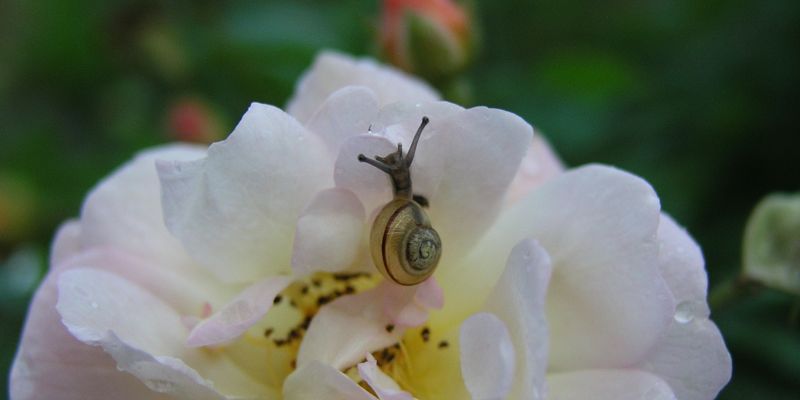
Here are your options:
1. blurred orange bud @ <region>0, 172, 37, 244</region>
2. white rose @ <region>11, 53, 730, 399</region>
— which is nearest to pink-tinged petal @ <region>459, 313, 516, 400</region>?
white rose @ <region>11, 53, 730, 399</region>

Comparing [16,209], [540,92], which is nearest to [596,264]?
[540,92]

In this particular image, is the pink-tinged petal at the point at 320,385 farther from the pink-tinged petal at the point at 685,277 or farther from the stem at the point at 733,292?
the stem at the point at 733,292

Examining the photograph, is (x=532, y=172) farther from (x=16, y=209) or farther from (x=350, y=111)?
(x=16, y=209)

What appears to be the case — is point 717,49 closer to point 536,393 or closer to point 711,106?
point 711,106

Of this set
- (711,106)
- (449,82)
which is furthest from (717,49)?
(449,82)

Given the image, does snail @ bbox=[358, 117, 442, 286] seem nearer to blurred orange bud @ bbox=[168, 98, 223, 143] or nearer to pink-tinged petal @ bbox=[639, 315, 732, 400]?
pink-tinged petal @ bbox=[639, 315, 732, 400]

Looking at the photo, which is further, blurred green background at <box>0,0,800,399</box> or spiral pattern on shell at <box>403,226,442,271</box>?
blurred green background at <box>0,0,800,399</box>

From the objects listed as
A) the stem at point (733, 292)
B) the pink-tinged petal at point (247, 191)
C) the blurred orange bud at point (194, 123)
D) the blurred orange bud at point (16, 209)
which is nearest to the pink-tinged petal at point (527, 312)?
the pink-tinged petal at point (247, 191)
